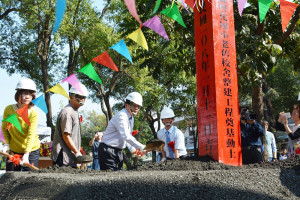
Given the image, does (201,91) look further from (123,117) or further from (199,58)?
(123,117)

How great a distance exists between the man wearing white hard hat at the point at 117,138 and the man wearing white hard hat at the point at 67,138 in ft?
1.27

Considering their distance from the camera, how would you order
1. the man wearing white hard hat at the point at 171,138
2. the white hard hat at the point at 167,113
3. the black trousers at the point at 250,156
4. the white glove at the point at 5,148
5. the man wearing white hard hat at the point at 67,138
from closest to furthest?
the man wearing white hard hat at the point at 67,138 < the white glove at the point at 5,148 < the black trousers at the point at 250,156 < the man wearing white hard hat at the point at 171,138 < the white hard hat at the point at 167,113

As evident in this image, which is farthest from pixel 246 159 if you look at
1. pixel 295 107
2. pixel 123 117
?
pixel 123 117

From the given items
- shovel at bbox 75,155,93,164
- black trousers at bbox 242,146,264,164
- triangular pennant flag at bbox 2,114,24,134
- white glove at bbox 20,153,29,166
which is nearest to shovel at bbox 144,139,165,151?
shovel at bbox 75,155,93,164

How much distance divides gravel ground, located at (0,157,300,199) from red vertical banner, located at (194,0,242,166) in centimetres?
80

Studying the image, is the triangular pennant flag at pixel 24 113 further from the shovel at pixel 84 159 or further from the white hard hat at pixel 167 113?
the white hard hat at pixel 167 113

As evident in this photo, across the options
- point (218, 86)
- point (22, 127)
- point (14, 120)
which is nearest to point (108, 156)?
point (22, 127)

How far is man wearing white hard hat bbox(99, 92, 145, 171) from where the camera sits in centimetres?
428

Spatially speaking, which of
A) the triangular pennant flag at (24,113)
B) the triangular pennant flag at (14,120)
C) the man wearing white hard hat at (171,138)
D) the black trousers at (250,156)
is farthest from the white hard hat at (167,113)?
the triangular pennant flag at (14,120)

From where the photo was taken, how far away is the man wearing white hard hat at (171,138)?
564cm

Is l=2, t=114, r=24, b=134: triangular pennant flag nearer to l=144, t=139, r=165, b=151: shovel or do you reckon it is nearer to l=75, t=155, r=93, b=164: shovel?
l=75, t=155, r=93, b=164: shovel

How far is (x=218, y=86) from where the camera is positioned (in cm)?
390

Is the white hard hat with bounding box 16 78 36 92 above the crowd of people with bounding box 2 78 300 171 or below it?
above

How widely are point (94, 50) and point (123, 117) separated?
12.3m
